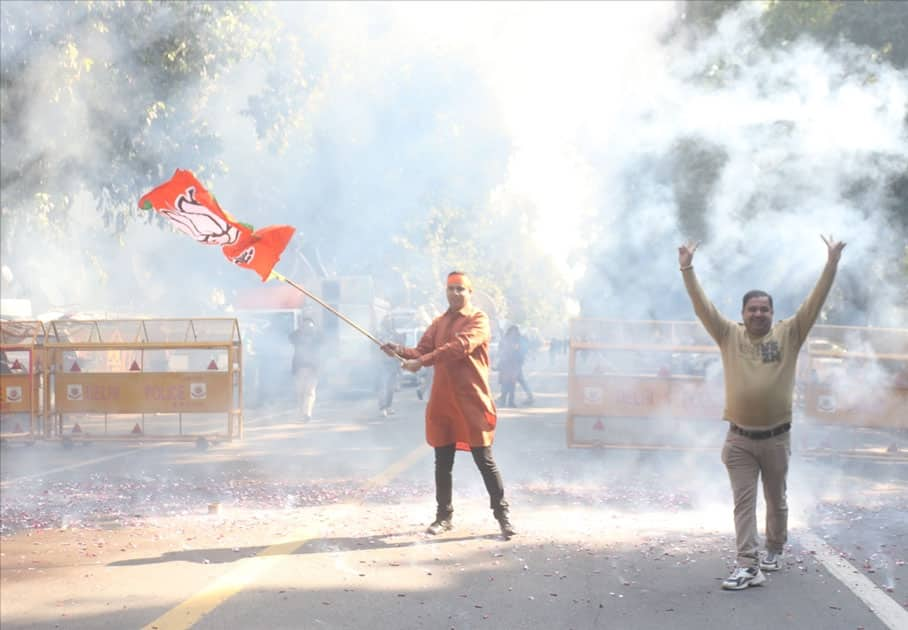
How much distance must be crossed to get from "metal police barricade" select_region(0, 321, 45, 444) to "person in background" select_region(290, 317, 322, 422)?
344 centimetres

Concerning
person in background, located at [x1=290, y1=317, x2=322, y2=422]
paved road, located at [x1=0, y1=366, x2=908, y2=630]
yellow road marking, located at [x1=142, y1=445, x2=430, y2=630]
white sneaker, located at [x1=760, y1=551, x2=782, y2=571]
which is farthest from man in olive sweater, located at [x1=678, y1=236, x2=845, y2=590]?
person in background, located at [x1=290, y1=317, x2=322, y2=422]

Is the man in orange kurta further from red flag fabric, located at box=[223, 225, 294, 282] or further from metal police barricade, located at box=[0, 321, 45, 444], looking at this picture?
metal police barricade, located at box=[0, 321, 45, 444]

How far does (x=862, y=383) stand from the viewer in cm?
1062

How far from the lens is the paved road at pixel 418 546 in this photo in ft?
15.6

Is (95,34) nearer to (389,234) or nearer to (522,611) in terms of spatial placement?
(522,611)

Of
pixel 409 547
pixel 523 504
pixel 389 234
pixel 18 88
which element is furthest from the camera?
pixel 389 234

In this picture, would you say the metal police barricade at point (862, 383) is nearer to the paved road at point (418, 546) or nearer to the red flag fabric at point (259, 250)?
the paved road at point (418, 546)

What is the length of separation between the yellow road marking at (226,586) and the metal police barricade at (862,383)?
6353 mm

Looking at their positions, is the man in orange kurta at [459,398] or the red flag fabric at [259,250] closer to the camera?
the man in orange kurta at [459,398]

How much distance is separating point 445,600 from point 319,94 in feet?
39.8

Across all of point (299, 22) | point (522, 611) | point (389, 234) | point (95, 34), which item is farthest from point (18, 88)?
point (389, 234)

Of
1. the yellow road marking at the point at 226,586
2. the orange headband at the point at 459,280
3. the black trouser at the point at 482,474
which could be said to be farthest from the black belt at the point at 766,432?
the yellow road marking at the point at 226,586

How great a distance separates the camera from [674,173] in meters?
13.2

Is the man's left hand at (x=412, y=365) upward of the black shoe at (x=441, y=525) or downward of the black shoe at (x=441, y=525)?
upward
